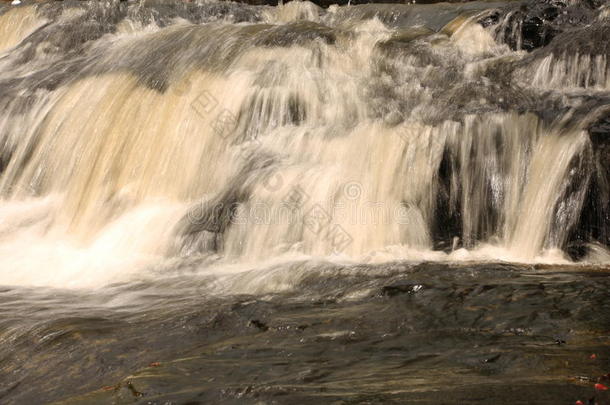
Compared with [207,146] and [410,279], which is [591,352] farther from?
[207,146]

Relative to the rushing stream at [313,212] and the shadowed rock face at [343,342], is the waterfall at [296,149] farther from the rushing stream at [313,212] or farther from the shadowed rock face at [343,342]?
the shadowed rock face at [343,342]

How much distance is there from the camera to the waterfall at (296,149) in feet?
20.6

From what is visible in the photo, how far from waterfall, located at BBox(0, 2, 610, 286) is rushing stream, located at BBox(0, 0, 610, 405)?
0.02 m

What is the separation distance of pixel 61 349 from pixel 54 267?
101 inches

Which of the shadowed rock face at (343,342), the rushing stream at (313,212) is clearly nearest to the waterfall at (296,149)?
the rushing stream at (313,212)

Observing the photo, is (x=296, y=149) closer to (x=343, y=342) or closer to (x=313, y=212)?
(x=313, y=212)

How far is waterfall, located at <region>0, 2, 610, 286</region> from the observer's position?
6.27m

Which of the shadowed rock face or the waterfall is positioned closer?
the shadowed rock face

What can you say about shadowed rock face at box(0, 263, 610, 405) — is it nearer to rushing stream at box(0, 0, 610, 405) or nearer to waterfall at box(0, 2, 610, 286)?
rushing stream at box(0, 0, 610, 405)

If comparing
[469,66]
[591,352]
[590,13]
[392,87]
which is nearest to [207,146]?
[392,87]

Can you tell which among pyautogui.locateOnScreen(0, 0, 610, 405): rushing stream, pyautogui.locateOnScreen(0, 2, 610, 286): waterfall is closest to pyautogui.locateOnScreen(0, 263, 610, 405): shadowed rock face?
pyautogui.locateOnScreen(0, 0, 610, 405): rushing stream

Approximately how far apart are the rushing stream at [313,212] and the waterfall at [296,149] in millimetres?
24

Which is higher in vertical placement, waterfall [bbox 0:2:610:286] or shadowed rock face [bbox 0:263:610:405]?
waterfall [bbox 0:2:610:286]

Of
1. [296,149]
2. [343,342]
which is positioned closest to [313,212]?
[296,149]
